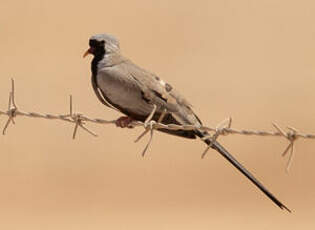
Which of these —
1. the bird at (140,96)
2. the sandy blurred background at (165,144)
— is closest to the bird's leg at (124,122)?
the bird at (140,96)

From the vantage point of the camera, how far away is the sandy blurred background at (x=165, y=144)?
1464 cm

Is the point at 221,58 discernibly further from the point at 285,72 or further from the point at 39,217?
the point at 39,217

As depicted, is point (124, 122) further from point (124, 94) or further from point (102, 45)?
point (102, 45)

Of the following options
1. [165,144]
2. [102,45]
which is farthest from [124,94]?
[165,144]

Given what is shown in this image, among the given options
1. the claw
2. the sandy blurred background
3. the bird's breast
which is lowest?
the claw

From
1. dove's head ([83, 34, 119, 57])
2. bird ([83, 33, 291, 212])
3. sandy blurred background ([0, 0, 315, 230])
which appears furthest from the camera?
sandy blurred background ([0, 0, 315, 230])

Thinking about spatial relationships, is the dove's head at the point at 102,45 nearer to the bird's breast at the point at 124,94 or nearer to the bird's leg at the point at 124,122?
the bird's breast at the point at 124,94

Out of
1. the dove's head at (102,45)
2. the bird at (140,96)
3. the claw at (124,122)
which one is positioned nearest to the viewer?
the bird at (140,96)

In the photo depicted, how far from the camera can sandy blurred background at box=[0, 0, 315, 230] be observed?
14.6 metres

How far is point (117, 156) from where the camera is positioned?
16.2 metres

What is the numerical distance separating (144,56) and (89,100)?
5498 millimetres

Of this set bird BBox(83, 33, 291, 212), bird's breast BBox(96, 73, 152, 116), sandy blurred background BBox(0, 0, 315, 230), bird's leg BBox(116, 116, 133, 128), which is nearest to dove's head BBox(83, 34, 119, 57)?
bird BBox(83, 33, 291, 212)

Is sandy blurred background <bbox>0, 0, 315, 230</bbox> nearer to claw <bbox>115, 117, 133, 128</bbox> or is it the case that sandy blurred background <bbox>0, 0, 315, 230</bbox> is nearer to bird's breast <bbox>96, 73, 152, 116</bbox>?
claw <bbox>115, 117, 133, 128</bbox>

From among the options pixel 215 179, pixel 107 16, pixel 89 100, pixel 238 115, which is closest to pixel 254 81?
pixel 238 115
